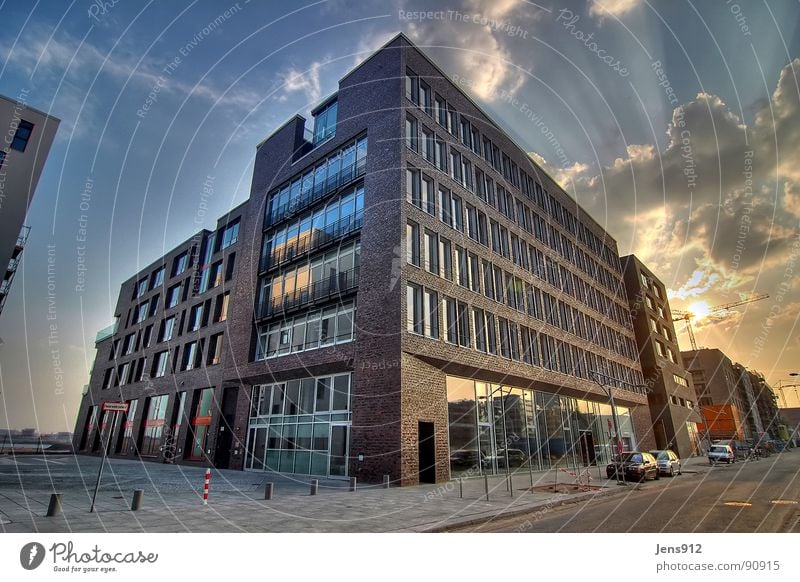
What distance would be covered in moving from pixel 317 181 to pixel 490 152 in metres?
13.6

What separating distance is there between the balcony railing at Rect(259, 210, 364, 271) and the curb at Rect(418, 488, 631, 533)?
1618 cm

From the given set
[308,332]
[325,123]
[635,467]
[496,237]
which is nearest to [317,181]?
[325,123]

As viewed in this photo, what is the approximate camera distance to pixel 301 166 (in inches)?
1123

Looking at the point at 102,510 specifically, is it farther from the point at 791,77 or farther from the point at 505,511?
the point at 791,77

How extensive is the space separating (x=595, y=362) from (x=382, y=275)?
2660 centimetres

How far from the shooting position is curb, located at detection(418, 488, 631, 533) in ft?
29.8

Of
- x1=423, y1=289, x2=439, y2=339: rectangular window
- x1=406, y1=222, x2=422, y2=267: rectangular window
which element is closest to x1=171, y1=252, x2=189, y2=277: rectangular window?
x1=406, y1=222, x2=422, y2=267: rectangular window

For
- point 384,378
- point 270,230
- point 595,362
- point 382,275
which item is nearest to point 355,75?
point 270,230

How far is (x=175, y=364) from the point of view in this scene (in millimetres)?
37531

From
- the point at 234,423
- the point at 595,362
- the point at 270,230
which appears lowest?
the point at 234,423

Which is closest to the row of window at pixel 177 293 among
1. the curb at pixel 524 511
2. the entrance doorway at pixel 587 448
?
the curb at pixel 524 511

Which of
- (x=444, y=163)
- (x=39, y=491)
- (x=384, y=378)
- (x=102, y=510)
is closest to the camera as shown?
(x=102, y=510)

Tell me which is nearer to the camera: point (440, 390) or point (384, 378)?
point (384, 378)

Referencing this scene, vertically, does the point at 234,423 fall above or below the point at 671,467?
above
